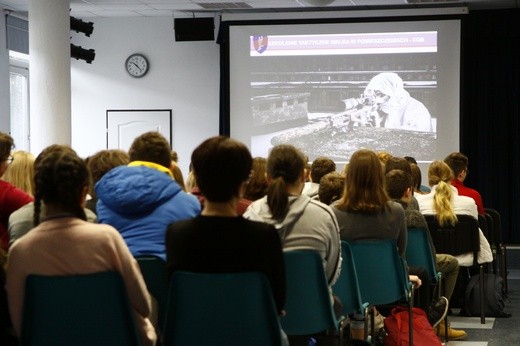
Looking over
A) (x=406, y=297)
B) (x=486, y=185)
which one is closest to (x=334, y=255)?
(x=406, y=297)

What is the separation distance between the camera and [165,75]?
12.9 metres

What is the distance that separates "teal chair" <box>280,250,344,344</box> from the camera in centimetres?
363

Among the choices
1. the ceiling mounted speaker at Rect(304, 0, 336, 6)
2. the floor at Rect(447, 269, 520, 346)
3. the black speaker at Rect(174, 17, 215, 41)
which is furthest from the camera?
the black speaker at Rect(174, 17, 215, 41)

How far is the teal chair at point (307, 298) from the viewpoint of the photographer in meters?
3.63

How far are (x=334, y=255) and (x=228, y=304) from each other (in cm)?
111

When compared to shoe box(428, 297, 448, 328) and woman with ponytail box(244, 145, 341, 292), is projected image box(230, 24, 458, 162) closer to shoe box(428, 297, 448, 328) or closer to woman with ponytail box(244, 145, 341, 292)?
shoe box(428, 297, 448, 328)

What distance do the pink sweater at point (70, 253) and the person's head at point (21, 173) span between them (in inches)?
64.1

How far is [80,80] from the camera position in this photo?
43.1ft

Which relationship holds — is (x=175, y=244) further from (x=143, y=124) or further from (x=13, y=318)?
(x=143, y=124)

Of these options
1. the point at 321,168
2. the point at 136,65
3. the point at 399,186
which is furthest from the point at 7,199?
the point at 136,65

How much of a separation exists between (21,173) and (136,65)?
337 inches

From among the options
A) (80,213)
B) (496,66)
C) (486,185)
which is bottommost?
(486,185)

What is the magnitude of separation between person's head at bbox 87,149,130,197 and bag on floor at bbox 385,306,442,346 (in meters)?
1.74

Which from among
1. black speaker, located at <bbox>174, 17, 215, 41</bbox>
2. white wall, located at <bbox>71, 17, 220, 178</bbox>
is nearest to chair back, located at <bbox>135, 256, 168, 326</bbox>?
black speaker, located at <bbox>174, 17, 215, 41</bbox>
